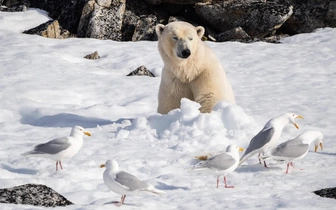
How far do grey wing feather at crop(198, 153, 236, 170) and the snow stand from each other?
0.88 ft

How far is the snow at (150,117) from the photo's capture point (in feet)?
21.4

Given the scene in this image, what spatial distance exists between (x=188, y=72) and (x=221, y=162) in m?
3.50

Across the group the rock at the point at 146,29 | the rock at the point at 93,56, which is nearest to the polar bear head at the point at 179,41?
the rock at the point at 93,56

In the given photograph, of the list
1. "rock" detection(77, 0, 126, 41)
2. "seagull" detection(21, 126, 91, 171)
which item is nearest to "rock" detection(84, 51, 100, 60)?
"rock" detection(77, 0, 126, 41)

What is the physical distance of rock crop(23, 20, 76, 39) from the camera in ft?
56.4

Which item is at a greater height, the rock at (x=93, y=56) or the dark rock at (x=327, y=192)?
the dark rock at (x=327, y=192)

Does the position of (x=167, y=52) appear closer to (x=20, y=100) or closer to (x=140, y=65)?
(x=20, y=100)

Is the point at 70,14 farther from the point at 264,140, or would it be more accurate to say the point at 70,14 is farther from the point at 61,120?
the point at 264,140

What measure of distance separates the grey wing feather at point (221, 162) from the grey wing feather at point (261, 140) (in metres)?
0.68

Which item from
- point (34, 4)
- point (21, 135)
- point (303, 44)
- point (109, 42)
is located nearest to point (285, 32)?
point (303, 44)

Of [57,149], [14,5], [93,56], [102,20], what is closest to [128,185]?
[57,149]

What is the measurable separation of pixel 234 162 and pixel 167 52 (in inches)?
140

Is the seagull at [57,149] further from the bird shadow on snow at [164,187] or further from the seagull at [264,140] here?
the seagull at [264,140]

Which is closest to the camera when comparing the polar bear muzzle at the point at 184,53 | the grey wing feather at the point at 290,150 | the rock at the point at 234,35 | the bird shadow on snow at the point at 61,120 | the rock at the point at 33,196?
the rock at the point at 33,196
